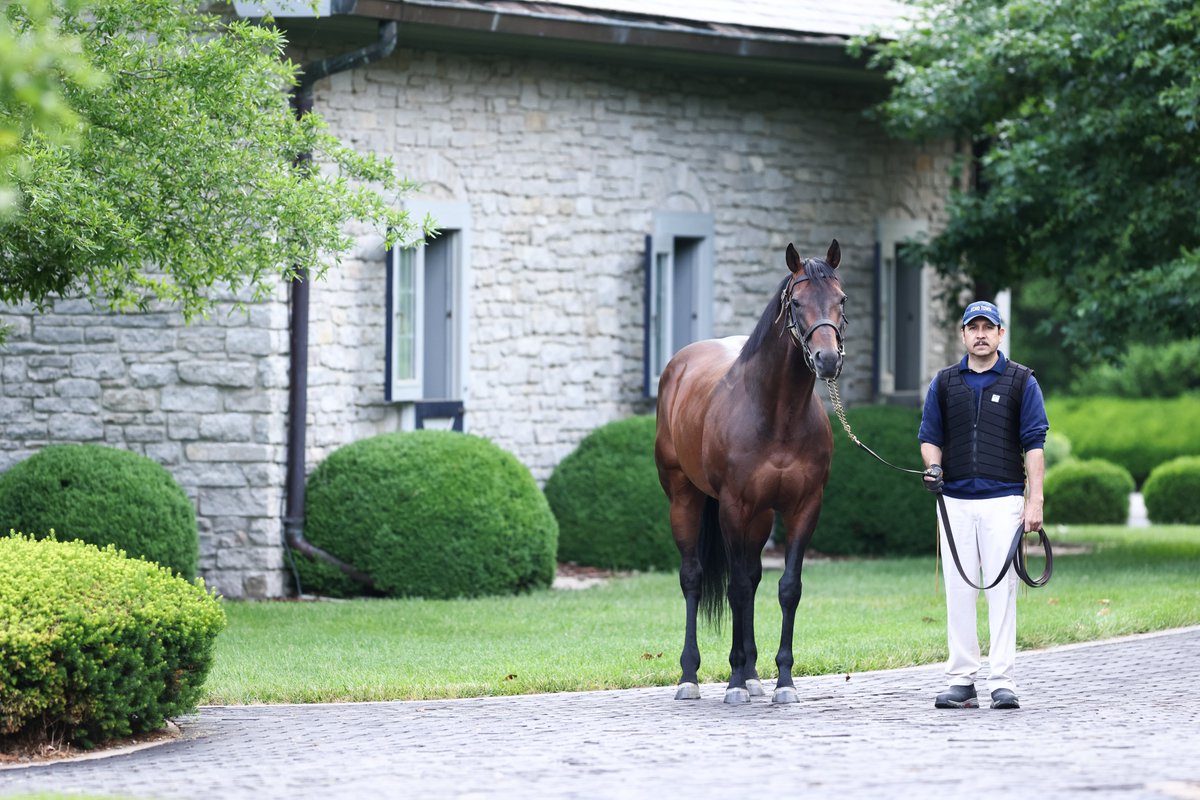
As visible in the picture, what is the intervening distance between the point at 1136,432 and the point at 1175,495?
29.2 ft

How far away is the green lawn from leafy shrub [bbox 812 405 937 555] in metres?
1.82

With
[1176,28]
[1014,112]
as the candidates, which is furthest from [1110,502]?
[1176,28]

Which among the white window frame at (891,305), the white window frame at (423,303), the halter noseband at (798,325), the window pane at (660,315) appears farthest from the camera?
the white window frame at (891,305)

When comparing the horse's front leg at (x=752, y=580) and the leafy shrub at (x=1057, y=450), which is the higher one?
the leafy shrub at (x=1057, y=450)

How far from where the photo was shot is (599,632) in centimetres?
1188

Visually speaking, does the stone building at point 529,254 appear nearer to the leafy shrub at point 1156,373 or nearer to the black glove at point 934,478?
the black glove at point 934,478

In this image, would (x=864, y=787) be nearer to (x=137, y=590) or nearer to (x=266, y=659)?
(x=137, y=590)

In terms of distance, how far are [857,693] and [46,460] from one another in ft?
22.6

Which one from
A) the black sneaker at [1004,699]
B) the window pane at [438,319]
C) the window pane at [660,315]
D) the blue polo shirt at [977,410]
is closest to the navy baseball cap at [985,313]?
the blue polo shirt at [977,410]

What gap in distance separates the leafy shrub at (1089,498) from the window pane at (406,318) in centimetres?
1076

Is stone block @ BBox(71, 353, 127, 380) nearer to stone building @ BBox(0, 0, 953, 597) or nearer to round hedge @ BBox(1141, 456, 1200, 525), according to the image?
stone building @ BBox(0, 0, 953, 597)

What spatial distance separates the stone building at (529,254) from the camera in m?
14.4

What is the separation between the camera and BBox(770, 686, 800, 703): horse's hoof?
29.0 feet

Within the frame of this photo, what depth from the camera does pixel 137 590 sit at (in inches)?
322
